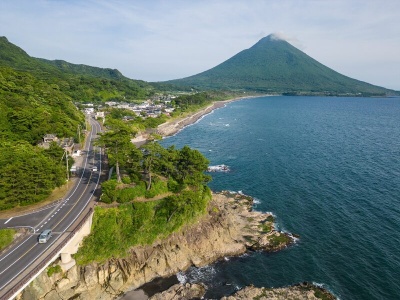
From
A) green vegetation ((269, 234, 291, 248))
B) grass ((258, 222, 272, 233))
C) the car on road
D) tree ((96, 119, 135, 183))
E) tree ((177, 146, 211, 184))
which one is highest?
tree ((96, 119, 135, 183))

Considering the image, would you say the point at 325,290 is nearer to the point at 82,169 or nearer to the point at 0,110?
the point at 82,169

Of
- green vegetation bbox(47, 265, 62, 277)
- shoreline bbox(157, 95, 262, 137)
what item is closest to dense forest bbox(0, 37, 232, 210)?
green vegetation bbox(47, 265, 62, 277)

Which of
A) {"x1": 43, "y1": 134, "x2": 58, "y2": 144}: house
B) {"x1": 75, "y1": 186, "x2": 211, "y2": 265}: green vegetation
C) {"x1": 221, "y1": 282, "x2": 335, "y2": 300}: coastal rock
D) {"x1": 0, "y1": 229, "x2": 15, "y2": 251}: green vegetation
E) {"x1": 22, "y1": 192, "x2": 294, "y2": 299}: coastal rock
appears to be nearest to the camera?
{"x1": 0, "y1": 229, "x2": 15, "y2": 251}: green vegetation

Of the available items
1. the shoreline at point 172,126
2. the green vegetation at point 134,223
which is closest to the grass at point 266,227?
the green vegetation at point 134,223

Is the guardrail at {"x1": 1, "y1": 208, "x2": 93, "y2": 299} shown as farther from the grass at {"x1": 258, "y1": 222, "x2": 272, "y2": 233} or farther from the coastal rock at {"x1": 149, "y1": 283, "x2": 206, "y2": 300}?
the grass at {"x1": 258, "y1": 222, "x2": 272, "y2": 233}

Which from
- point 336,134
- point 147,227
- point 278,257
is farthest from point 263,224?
point 336,134

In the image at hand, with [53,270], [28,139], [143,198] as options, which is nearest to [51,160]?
[143,198]

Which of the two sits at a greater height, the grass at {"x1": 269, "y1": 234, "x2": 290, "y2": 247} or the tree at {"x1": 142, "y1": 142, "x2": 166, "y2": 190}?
the tree at {"x1": 142, "y1": 142, "x2": 166, "y2": 190}
